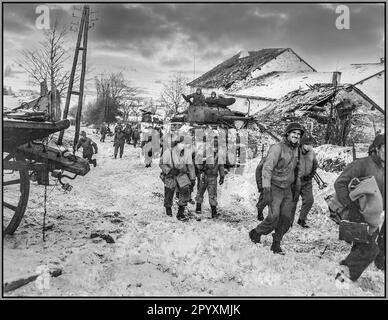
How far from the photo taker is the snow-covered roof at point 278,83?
2857cm

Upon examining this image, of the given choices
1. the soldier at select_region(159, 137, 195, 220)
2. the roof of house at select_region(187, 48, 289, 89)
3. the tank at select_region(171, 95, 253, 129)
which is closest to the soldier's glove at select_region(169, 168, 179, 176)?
the soldier at select_region(159, 137, 195, 220)

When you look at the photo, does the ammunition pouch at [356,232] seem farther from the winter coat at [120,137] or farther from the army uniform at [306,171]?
the winter coat at [120,137]

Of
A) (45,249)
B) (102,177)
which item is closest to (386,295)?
(45,249)

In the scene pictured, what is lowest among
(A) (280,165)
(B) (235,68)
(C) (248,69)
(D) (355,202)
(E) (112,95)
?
(D) (355,202)

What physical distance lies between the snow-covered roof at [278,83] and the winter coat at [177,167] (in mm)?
21199

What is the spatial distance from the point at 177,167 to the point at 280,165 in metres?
2.80

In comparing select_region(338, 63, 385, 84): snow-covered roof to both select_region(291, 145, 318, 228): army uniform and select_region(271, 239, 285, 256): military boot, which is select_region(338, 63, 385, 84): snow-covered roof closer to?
Answer: select_region(291, 145, 318, 228): army uniform

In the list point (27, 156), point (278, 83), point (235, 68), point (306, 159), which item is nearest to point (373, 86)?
point (278, 83)

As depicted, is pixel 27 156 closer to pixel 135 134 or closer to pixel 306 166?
pixel 306 166

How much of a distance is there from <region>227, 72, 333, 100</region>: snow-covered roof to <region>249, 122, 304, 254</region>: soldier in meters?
22.7

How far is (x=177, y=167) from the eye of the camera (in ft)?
25.8

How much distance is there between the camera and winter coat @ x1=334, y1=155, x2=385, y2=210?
178 inches

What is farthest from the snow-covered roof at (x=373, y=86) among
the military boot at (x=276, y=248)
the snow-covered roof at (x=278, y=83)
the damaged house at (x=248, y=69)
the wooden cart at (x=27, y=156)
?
the wooden cart at (x=27, y=156)
